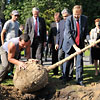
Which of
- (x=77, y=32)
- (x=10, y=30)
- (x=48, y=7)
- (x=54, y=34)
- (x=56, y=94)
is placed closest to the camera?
(x=56, y=94)

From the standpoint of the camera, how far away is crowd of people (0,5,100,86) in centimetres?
532

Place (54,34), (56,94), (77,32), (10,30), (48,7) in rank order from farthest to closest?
(48,7), (54,34), (10,30), (77,32), (56,94)

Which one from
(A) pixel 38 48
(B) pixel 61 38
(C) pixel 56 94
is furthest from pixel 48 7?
(C) pixel 56 94

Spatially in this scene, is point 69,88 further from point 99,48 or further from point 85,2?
point 85,2

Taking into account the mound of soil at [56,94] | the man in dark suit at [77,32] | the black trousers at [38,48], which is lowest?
the mound of soil at [56,94]

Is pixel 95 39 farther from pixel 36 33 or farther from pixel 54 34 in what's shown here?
pixel 36 33

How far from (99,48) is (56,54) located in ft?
5.08

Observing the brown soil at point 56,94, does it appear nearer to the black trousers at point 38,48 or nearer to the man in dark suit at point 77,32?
the man in dark suit at point 77,32

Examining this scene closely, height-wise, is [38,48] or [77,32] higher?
[77,32]

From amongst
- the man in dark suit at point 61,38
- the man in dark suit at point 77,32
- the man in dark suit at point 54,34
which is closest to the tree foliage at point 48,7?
the man in dark suit at point 54,34

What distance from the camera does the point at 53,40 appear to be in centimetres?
708

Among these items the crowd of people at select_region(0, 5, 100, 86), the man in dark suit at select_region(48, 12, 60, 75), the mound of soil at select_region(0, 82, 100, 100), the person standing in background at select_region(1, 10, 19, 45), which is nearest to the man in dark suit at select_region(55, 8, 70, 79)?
the crowd of people at select_region(0, 5, 100, 86)

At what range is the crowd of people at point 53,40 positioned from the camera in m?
5.32

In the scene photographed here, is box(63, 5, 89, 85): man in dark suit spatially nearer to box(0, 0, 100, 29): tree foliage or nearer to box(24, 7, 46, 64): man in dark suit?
box(24, 7, 46, 64): man in dark suit
